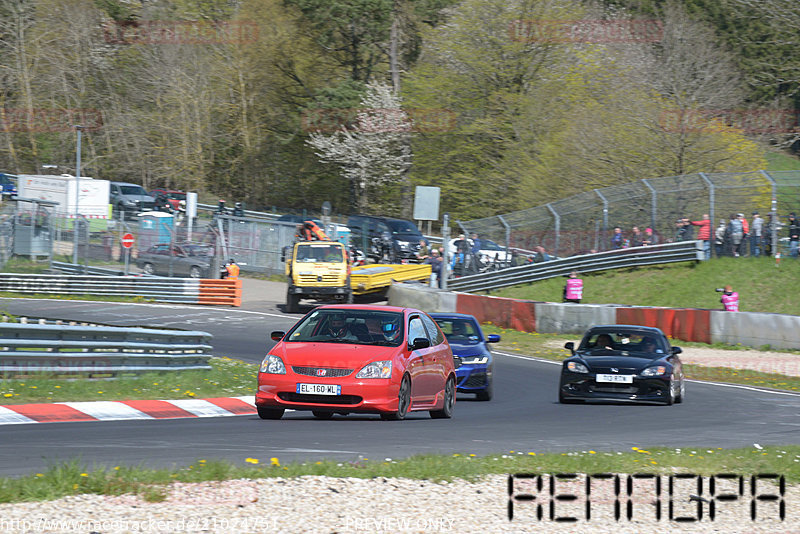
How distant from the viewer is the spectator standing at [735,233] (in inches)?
1275

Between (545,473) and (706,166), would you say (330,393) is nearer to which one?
(545,473)

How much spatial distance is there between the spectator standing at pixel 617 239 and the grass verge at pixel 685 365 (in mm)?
6517

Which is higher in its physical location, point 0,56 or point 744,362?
point 0,56

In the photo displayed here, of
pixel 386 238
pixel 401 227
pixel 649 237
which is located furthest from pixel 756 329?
pixel 401 227

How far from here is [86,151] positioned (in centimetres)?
7125

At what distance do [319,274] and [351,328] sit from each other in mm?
23375

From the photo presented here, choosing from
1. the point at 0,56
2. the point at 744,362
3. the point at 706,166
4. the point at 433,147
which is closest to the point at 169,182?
the point at 0,56

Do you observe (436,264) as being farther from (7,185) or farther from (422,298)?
(7,185)

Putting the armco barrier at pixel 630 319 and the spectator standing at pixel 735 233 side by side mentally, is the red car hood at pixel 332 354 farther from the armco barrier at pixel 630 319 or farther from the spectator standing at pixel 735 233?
the spectator standing at pixel 735 233

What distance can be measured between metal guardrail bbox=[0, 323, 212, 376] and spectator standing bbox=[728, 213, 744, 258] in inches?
808

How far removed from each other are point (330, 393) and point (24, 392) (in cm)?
406

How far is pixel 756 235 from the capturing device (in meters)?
32.0

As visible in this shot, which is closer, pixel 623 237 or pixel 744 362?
pixel 744 362

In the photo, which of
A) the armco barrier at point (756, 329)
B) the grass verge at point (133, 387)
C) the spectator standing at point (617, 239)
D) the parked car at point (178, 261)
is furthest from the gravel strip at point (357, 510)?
the parked car at point (178, 261)
